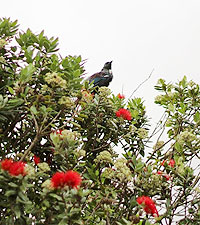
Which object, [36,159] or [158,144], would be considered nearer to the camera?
[36,159]

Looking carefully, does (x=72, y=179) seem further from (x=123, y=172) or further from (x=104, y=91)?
(x=104, y=91)

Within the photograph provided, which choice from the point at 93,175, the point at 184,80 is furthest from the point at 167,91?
the point at 93,175

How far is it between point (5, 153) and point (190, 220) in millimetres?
842

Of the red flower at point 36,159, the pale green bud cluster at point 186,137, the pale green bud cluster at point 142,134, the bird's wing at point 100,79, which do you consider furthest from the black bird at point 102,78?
the red flower at point 36,159

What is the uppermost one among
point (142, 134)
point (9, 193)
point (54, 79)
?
point (142, 134)

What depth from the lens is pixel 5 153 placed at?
1428mm

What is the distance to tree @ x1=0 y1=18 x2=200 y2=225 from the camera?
1.10 metres

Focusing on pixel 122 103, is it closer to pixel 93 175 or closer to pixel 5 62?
pixel 93 175

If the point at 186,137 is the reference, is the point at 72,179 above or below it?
below

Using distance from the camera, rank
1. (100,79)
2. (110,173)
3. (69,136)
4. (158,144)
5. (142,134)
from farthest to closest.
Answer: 1. (100,79)
2. (158,144)
3. (142,134)
4. (110,173)
5. (69,136)

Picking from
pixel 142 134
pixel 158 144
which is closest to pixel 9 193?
pixel 142 134

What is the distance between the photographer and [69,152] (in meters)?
1.24

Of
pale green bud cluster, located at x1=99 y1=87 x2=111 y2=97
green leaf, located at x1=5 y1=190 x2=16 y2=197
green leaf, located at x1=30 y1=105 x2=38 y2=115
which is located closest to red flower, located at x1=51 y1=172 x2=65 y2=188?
green leaf, located at x1=5 y1=190 x2=16 y2=197

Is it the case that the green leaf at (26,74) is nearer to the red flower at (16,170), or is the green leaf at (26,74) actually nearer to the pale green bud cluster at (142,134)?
the red flower at (16,170)
